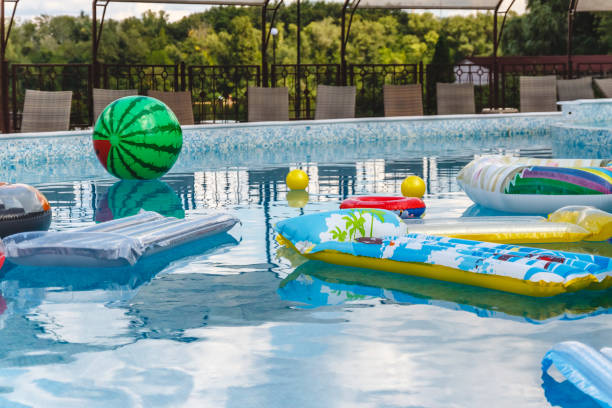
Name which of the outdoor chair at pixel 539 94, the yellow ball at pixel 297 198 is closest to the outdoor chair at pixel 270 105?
the outdoor chair at pixel 539 94

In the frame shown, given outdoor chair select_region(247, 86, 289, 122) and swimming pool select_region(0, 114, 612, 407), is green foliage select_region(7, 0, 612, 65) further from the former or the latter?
swimming pool select_region(0, 114, 612, 407)

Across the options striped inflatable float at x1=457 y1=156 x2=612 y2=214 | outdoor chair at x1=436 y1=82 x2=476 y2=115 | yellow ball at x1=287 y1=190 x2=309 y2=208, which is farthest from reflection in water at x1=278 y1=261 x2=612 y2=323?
outdoor chair at x1=436 y1=82 x2=476 y2=115

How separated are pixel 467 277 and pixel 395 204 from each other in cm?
189

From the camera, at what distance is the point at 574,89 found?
1655 centimetres

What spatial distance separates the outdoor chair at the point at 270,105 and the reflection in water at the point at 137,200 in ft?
18.3

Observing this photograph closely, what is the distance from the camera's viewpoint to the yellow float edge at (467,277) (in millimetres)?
3785

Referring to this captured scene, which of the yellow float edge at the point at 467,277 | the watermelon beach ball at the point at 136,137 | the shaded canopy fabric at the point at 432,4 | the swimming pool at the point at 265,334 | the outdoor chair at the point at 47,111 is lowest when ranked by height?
the swimming pool at the point at 265,334

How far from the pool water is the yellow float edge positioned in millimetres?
47

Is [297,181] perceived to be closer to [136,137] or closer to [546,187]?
[136,137]

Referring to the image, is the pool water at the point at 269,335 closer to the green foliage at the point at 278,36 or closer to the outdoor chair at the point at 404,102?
the outdoor chair at the point at 404,102

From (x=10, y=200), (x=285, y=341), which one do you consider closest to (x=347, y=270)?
(x=285, y=341)

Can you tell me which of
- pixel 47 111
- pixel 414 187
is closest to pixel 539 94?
pixel 47 111

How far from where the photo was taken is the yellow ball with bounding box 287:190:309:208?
272 inches

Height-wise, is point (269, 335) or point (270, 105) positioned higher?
point (270, 105)
